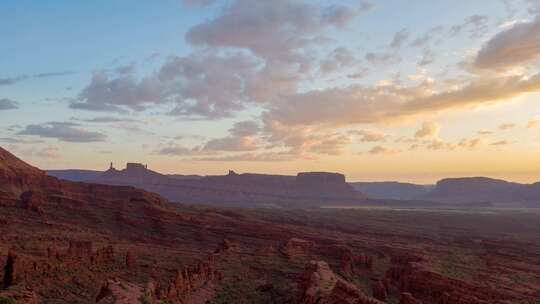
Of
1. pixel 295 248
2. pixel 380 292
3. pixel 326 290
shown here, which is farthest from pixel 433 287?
pixel 295 248

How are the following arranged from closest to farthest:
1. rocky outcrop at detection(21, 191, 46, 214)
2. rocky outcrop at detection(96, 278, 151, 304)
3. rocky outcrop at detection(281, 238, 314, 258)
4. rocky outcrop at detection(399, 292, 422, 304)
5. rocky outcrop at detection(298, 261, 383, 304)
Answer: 1. rocky outcrop at detection(298, 261, 383, 304)
2. rocky outcrop at detection(96, 278, 151, 304)
3. rocky outcrop at detection(399, 292, 422, 304)
4. rocky outcrop at detection(281, 238, 314, 258)
5. rocky outcrop at detection(21, 191, 46, 214)

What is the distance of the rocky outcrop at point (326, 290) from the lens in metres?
28.8

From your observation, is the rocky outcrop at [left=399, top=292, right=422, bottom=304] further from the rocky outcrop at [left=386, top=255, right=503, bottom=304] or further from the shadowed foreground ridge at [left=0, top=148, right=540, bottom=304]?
the rocky outcrop at [left=386, top=255, right=503, bottom=304]

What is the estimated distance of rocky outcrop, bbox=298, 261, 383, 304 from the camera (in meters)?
28.8

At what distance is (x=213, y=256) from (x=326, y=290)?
30223mm

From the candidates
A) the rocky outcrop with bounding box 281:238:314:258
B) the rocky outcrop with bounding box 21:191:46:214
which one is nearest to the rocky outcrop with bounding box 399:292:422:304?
the rocky outcrop with bounding box 281:238:314:258

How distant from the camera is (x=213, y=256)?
62750 mm

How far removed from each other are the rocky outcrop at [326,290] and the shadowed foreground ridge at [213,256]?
0.40 feet

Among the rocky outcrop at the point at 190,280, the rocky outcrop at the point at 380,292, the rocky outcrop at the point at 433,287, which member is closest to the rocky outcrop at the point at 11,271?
the rocky outcrop at the point at 190,280

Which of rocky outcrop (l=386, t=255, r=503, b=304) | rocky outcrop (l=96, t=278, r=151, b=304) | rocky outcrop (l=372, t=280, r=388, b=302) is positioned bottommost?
rocky outcrop (l=372, t=280, r=388, b=302)

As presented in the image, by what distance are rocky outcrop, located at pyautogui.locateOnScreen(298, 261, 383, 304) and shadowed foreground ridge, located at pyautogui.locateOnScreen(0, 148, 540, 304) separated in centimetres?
12

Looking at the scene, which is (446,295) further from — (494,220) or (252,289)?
(494,220)

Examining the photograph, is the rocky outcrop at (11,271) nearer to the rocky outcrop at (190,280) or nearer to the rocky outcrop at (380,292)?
the rocky outcrop at (190,280)

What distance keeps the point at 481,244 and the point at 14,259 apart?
3491 inches
